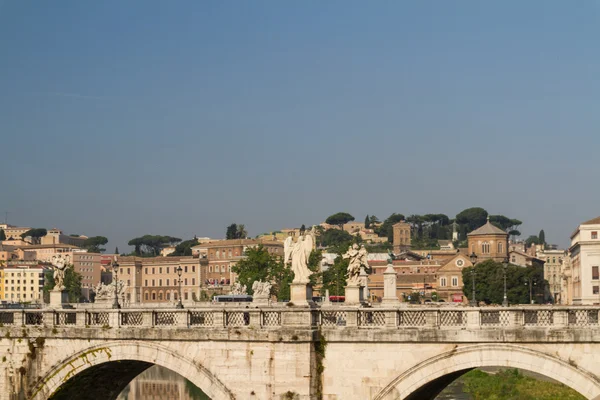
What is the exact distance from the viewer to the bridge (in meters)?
25.4

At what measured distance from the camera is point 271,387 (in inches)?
1082

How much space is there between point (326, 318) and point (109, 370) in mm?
7755

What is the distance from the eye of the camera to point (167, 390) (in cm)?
6994

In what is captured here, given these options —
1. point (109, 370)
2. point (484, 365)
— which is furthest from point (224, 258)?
point (484, 365)

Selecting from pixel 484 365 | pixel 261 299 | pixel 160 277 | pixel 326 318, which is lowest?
pixel 484 365

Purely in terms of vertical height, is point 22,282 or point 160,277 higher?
A: point 160,277

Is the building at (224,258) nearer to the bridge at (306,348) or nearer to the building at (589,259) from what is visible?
the building at (589,259)

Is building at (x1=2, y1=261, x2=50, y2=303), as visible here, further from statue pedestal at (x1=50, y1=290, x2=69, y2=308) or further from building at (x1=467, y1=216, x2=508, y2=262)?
statue pedestal at (x1=50, y1=290, x2=69, y2=308)

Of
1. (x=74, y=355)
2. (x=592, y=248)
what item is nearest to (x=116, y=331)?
(x=74, y=355)

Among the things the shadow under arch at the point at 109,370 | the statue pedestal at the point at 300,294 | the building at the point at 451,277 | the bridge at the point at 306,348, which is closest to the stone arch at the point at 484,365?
the bridge at the point at 306,348

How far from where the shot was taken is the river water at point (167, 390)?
6450 centimetres

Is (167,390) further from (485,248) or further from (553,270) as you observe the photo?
(553,270)

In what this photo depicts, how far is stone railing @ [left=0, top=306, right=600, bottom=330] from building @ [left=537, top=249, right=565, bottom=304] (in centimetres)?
14786

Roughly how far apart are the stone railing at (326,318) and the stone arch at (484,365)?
0.62 m
